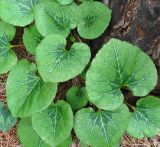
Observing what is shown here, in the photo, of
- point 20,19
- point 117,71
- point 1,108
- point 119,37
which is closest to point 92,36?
point 119,37

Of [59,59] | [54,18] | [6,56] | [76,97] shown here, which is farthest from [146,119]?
[6,56]

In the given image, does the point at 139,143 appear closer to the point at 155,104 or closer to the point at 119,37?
the point at 155,104

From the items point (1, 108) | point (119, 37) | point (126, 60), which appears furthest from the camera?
point (1, 108)

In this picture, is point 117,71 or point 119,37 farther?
point 119,37

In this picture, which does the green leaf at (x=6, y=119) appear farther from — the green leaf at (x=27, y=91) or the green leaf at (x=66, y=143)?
the green leaf at (x=66, y=143)

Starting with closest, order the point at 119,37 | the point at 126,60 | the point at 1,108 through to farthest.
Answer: the point at 126,60 < the point at 119,37 < the point at 1,108

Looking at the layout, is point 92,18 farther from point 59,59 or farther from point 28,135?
point 28,135
